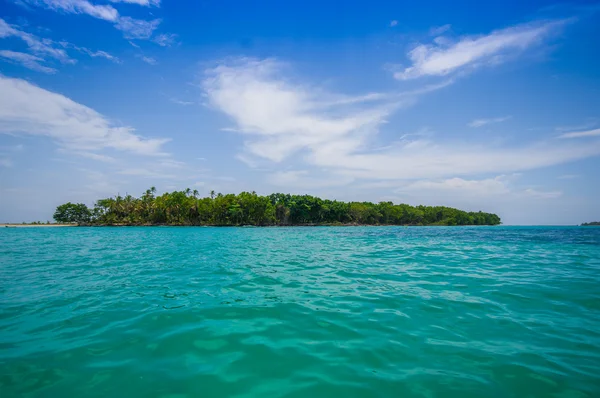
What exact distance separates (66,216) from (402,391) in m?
160

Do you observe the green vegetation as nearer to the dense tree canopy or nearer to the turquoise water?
the dense tree canopy

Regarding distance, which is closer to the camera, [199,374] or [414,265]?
[199,374]

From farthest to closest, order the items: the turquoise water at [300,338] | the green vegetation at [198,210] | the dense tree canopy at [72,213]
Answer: the dense tree canopy at [72,213], the green vegetation at [198,210], the turquoise water at [300,338]

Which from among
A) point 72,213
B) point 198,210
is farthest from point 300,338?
point 72,213

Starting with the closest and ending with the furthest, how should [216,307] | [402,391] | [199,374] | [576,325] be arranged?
[402,391]
[199,374]
[576,325]
[216,307]

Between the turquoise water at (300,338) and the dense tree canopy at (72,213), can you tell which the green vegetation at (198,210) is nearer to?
the dense tree canopy at (72,213)

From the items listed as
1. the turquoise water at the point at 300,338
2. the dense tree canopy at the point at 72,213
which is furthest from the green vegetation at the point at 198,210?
the turquoise water at the point at 300,338

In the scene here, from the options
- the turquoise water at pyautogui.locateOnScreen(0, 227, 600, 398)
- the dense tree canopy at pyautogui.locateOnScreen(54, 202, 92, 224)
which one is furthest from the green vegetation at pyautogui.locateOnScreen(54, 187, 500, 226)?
the turquoise water at pyautogui.locateOnScreen(0, 227, 600, 398)

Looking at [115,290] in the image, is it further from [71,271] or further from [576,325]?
[576,325]

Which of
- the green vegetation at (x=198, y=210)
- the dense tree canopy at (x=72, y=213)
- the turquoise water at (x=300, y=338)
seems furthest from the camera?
the dense tree canopy at (x=72, y=213)

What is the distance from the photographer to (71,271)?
12.0 meters

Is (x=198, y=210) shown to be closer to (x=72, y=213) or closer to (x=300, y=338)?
(x=72, y=213)

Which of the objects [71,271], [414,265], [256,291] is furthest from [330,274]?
[71,271]

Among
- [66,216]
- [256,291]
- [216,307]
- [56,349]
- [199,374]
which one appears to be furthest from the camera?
[66,216]
